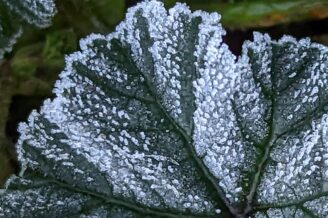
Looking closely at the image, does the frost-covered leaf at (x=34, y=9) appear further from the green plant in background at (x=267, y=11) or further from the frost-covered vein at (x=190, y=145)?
the green plant in background at (x=267, y=11)

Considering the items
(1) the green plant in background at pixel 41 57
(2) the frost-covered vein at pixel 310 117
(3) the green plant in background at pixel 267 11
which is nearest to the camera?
(2) the frost-covered vein at pixel 310 117

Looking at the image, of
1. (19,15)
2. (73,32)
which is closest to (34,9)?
(19,15)

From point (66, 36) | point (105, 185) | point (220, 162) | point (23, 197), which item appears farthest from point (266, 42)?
point (66, 36)

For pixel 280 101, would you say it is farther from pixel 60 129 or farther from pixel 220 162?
pixel 60 129

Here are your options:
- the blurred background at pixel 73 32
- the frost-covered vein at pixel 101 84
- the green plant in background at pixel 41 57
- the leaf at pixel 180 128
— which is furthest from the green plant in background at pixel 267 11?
the frost-covered vein at pixel 101 84

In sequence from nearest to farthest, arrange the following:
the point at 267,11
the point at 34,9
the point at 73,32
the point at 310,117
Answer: the point at 310,117 < the point at 34,9 < the point at 267,11 < the point at 73,32

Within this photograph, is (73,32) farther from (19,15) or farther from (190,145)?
(190,145)

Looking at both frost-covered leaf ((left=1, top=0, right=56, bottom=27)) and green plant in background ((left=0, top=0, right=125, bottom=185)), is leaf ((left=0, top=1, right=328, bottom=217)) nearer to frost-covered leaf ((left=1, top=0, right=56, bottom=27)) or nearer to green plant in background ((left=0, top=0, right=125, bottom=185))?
frost-covered leaf ((left=1, top=0, right=56, bottom=27))
